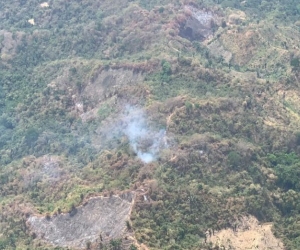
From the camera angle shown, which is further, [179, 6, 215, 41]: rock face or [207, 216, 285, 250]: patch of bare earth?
[179, 6, 215, 41]: rock face

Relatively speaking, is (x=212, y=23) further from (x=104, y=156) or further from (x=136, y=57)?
(x=104, y=156)

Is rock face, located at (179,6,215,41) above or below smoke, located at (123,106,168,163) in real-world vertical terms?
below

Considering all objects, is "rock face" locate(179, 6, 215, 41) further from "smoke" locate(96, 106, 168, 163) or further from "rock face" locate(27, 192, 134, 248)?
"rock face" locate(27, 192, 134, 248)

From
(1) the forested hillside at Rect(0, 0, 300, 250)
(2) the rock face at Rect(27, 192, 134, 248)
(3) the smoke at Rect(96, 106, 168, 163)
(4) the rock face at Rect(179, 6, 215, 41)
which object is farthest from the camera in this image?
(4) the rock face at Rect(179, 6, 215, 41)

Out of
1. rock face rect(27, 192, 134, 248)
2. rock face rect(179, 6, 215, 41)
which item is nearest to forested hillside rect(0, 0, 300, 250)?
rock face rect(27, 192, 134, 248)

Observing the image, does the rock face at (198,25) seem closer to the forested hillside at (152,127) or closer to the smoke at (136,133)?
the forested hillside at (152,127)

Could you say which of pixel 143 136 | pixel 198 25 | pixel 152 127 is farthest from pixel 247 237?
pixel 198 25
